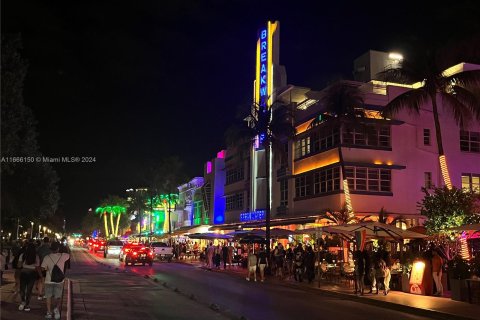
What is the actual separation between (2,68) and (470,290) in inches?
735

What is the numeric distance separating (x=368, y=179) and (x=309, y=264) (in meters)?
12.5

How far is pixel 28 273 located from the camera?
43.9ft

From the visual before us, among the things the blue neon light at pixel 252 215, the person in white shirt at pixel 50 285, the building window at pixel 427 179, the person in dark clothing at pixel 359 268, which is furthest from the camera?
the blue neon light at pixel 252 215

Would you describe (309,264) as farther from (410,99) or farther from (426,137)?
(426,137)

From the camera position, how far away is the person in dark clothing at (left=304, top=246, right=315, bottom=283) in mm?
26519

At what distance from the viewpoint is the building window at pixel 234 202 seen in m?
57.8

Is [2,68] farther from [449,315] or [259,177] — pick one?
[259,177]

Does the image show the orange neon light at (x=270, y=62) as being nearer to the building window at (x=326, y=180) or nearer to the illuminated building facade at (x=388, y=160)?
the illuminated building facade at (x=388, y=160)

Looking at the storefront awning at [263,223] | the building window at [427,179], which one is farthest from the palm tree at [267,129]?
the building window at [427,179]

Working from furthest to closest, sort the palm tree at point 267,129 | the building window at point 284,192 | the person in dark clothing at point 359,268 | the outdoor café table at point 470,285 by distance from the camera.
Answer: the building window at point 284,192, the palm tree at point 267,129, the person in dark clothing at point 359,268, the outdoor café table at point 470,285

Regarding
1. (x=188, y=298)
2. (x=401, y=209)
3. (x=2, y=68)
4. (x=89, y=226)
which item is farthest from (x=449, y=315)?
(x=89, y=226)

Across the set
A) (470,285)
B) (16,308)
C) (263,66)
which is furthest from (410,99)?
(263,66)

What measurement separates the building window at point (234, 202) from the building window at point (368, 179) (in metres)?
21.9

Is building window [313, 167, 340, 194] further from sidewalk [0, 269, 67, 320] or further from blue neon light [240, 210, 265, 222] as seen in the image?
sidewalk [0, 269, 67, 320]
